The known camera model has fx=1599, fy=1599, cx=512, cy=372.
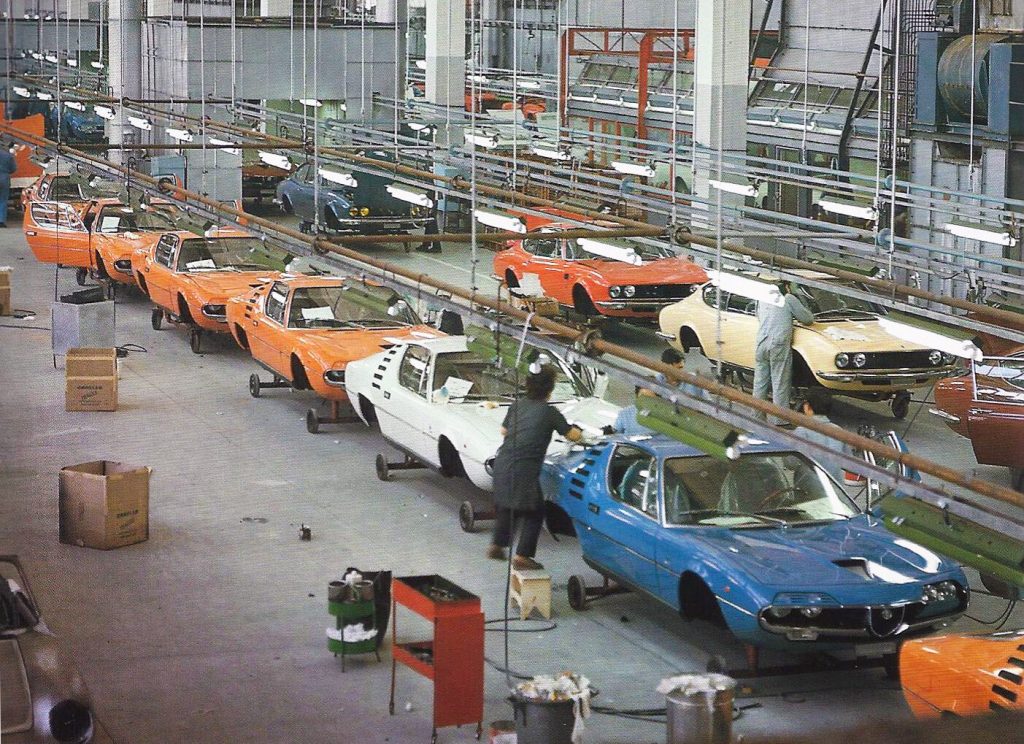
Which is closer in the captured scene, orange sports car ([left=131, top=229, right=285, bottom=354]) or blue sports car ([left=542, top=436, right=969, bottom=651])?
blue sports car ([left=542, top=436, right=969, bottom=651])

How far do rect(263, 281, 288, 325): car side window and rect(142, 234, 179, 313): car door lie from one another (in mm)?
3131

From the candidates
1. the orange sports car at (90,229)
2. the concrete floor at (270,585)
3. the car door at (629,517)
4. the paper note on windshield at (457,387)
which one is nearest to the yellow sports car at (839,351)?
the concrete floor at (270,585)

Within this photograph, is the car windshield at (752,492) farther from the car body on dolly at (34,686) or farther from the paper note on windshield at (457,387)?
the car body on dolly at (34,686)

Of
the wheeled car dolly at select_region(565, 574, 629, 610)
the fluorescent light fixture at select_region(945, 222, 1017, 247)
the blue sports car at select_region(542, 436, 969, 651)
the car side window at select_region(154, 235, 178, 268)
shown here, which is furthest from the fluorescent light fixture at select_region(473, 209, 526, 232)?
the wheeled car dolly at select_region(565, 574, 629, 610)

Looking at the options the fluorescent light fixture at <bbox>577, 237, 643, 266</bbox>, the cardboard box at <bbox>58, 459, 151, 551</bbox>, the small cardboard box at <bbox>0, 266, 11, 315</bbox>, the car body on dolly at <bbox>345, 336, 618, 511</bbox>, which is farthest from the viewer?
the small cardboard box at <bbox>0, 266, 11, 315</bbox>

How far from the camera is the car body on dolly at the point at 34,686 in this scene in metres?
6.09

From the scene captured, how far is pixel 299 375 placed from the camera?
14.5 metres

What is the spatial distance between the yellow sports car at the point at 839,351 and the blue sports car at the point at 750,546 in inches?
164

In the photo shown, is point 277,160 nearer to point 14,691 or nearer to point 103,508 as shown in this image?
point 103,508

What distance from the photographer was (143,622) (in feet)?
30.1

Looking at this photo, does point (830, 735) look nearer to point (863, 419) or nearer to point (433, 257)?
point (863, 419)

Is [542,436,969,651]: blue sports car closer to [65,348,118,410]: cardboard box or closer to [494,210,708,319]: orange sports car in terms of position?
[65,348,118,410]: cardboard box

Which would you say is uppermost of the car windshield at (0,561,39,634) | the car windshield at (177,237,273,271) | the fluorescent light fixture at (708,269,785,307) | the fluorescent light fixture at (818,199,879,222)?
the fluorescent light fixture at (818,199,879,222)

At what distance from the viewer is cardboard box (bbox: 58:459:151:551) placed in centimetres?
1058
